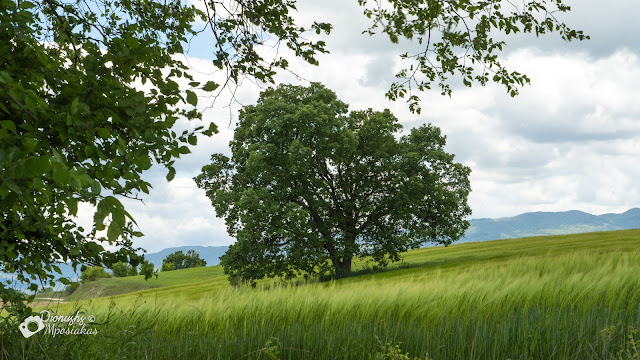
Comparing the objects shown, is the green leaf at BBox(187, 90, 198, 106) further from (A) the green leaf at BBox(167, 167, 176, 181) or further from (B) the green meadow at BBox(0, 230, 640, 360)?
(B) the green meadow at BBox(0, 230, 640, 360)

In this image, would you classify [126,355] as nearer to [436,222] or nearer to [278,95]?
[278,95]

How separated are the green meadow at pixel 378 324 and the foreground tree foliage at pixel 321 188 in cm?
1375

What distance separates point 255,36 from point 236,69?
576 millimetres

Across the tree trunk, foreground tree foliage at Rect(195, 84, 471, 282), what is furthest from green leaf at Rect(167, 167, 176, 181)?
the tree trunk

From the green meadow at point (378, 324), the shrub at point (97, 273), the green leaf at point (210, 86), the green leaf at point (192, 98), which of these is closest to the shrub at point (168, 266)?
the green meadow at point (378, 324)

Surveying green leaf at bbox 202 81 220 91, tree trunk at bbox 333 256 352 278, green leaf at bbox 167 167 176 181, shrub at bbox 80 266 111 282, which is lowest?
tree trunk at bbox 333 256 352 278

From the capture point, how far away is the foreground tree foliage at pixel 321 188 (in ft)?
72.2

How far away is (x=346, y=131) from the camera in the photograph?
2309 centimetres

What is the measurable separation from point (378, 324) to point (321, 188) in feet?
60.1

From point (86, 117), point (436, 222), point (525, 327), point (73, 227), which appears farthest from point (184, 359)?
point (436, 222)

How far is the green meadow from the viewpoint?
4.77 m

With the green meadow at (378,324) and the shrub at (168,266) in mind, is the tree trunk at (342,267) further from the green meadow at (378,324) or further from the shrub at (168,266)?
the shrub at (168,266)

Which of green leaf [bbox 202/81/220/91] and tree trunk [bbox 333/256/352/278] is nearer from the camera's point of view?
green leaf [bbox 202/81/220/91]

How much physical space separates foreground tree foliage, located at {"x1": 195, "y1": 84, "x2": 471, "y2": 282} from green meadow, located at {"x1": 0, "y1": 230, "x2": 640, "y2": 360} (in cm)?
1375
